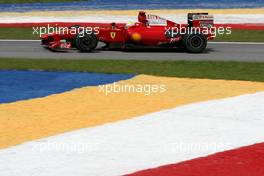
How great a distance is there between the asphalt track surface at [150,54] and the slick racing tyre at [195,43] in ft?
0.70

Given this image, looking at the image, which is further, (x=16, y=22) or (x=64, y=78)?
(x=16, y=22)

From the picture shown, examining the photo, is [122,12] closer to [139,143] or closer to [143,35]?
[143,35]

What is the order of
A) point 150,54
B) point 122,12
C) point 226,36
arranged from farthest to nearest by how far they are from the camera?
point 122,12
point 226,36
point 150,54

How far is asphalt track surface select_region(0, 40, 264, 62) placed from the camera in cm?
1798

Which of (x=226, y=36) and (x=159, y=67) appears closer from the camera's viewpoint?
(x=159, y=67)

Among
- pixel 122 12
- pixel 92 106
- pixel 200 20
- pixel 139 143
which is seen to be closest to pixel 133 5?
pixel 122 12

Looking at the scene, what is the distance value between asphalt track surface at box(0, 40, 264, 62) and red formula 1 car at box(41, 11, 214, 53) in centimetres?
27

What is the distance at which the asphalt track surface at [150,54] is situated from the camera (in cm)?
1798

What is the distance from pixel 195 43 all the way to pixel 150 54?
54.2 inches

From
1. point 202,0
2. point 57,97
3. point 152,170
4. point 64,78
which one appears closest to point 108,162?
point 152,170

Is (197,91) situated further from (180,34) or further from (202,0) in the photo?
(202,0)

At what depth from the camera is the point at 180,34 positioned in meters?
18.6

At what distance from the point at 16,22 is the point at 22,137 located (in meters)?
21.1

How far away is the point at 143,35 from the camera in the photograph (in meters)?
18.4
